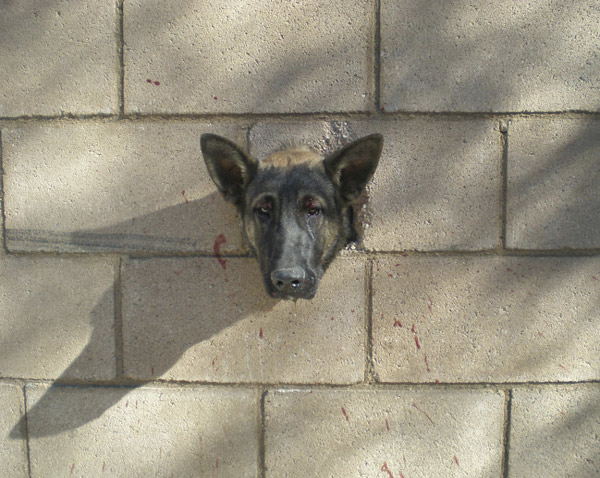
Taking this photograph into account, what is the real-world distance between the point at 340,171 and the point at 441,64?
80 cm

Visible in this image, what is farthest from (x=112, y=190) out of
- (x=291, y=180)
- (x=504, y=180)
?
(x=504, y=180)

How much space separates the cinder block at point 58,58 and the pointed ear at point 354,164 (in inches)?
48.0

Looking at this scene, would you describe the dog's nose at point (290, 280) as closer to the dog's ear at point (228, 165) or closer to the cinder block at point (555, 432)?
the dog's ear at point (228, 165)

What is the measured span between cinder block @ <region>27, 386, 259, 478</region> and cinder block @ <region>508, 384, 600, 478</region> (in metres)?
1.41

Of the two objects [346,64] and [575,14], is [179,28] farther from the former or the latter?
[575,14]

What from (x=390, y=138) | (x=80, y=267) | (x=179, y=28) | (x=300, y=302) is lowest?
(x=300, y=302)

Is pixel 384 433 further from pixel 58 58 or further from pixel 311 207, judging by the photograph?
pixel 58 58

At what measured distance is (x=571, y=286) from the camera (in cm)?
211

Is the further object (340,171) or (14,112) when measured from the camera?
(14,112)

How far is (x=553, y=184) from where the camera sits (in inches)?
82.2

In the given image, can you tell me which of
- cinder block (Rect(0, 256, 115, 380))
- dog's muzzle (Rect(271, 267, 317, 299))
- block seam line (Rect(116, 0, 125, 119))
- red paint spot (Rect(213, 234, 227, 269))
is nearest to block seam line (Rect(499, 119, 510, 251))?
dog's muzzle (Rect(271, 267, 317, 299))

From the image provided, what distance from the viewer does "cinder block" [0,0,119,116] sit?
2.13 m

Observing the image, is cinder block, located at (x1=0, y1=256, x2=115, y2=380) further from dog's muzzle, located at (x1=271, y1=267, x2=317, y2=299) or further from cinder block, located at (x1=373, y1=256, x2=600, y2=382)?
cinder block, located at (x1=373, y1=256, x2=600, y2=382)

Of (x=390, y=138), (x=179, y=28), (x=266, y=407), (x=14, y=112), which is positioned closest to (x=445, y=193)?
(x=390, y=138)
